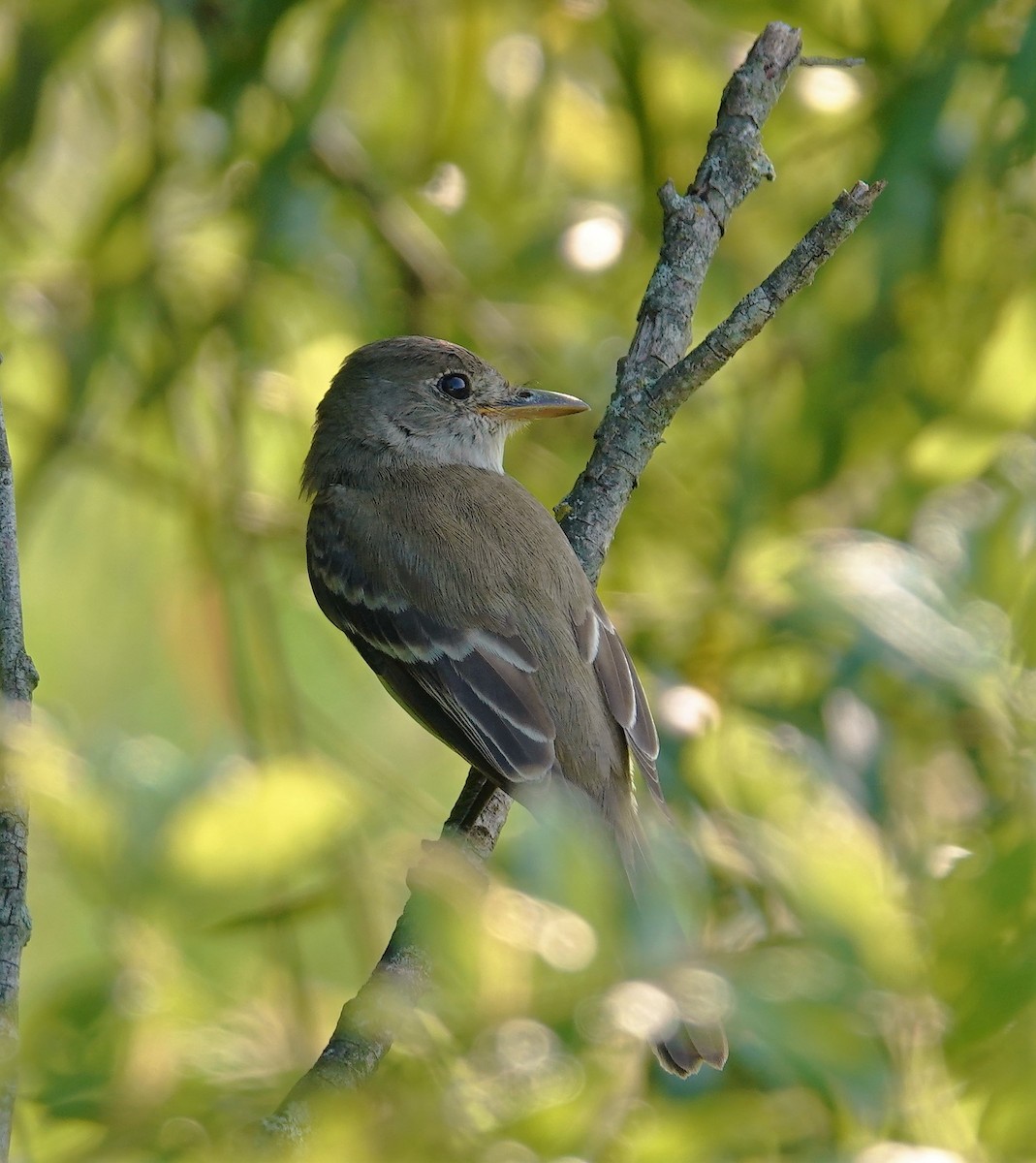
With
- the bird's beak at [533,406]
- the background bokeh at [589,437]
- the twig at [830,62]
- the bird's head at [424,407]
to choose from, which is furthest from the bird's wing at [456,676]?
the twig at [830,62]

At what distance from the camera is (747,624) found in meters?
3.88

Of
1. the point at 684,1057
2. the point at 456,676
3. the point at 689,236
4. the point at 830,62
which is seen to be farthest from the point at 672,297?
the point at 684,1057

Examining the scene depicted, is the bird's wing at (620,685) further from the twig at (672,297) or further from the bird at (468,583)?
the twig at (672,297)

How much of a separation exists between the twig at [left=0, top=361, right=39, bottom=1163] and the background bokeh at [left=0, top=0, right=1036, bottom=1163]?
0.26 feet

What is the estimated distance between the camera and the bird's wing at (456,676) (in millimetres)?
3387

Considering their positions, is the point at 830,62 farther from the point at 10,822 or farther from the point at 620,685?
the point at 10,822

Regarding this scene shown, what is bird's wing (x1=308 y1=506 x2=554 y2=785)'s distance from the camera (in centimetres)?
339

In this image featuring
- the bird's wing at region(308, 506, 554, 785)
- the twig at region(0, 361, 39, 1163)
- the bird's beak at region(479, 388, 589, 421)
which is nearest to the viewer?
the twig at region(0, 361, 39, 1163)

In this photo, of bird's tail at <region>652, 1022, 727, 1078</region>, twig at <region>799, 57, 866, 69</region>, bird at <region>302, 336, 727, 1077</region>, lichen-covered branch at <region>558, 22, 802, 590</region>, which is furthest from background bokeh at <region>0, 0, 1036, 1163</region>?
lichen-covered branch at <region>558, 22, 802, 590</region>

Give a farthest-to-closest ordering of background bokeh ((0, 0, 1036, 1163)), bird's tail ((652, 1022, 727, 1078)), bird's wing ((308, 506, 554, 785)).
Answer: bird's wing ((308, 506, 554, 785)) < bird's tail ((652, 1022, 727, 1078)) < background bokeh ((0, 0, 1036, 1163))

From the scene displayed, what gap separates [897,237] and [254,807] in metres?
3.05

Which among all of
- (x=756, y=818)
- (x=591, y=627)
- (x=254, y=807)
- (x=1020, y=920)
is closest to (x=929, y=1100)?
(x=1020, y=920)

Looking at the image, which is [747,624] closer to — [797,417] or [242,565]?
[797,417]

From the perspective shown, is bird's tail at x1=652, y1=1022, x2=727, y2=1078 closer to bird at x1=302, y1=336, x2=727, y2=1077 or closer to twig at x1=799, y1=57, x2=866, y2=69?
bird at x1=302, y1=336, x2=727, y2=1077
